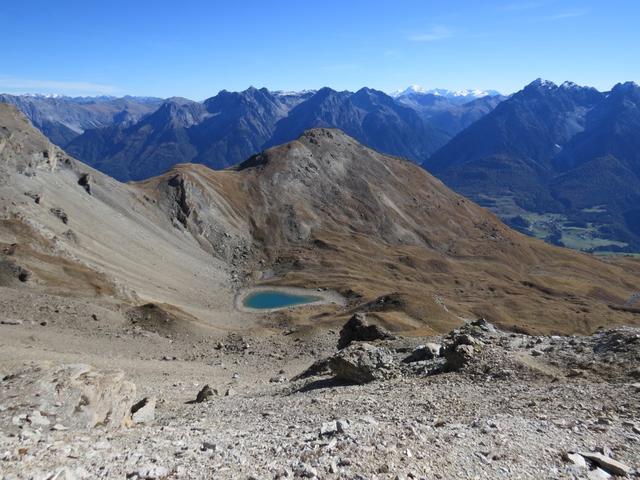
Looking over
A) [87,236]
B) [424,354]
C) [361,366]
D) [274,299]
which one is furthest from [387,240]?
[361,366]

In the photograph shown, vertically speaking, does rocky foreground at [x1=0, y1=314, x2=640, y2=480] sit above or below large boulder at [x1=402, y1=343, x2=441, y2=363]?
above

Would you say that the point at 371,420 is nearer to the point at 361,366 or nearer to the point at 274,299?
the point at 361,366

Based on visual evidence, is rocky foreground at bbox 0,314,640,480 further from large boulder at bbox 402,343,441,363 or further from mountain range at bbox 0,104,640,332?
mountain range at bbox 0,104,640,332

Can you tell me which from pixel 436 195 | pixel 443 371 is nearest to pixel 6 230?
pixel 443 371

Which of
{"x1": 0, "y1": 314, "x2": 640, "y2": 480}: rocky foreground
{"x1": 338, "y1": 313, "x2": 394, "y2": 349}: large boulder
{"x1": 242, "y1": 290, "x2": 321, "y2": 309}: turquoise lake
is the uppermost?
{"x1": 0, "y1": 314, "x2": 640, "y2": 480}: rocky foreground

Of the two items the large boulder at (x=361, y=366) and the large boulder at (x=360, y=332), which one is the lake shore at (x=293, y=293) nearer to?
the large boulder at (x=360, y=332)

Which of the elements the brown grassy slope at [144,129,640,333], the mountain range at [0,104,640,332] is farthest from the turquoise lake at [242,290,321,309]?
the brown grassy slope at [144,129,640,333]

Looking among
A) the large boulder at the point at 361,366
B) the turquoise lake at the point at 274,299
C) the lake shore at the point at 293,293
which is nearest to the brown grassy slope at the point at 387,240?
the lake shore at the point at 293,293

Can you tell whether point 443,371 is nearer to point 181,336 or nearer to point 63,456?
point 63,456
